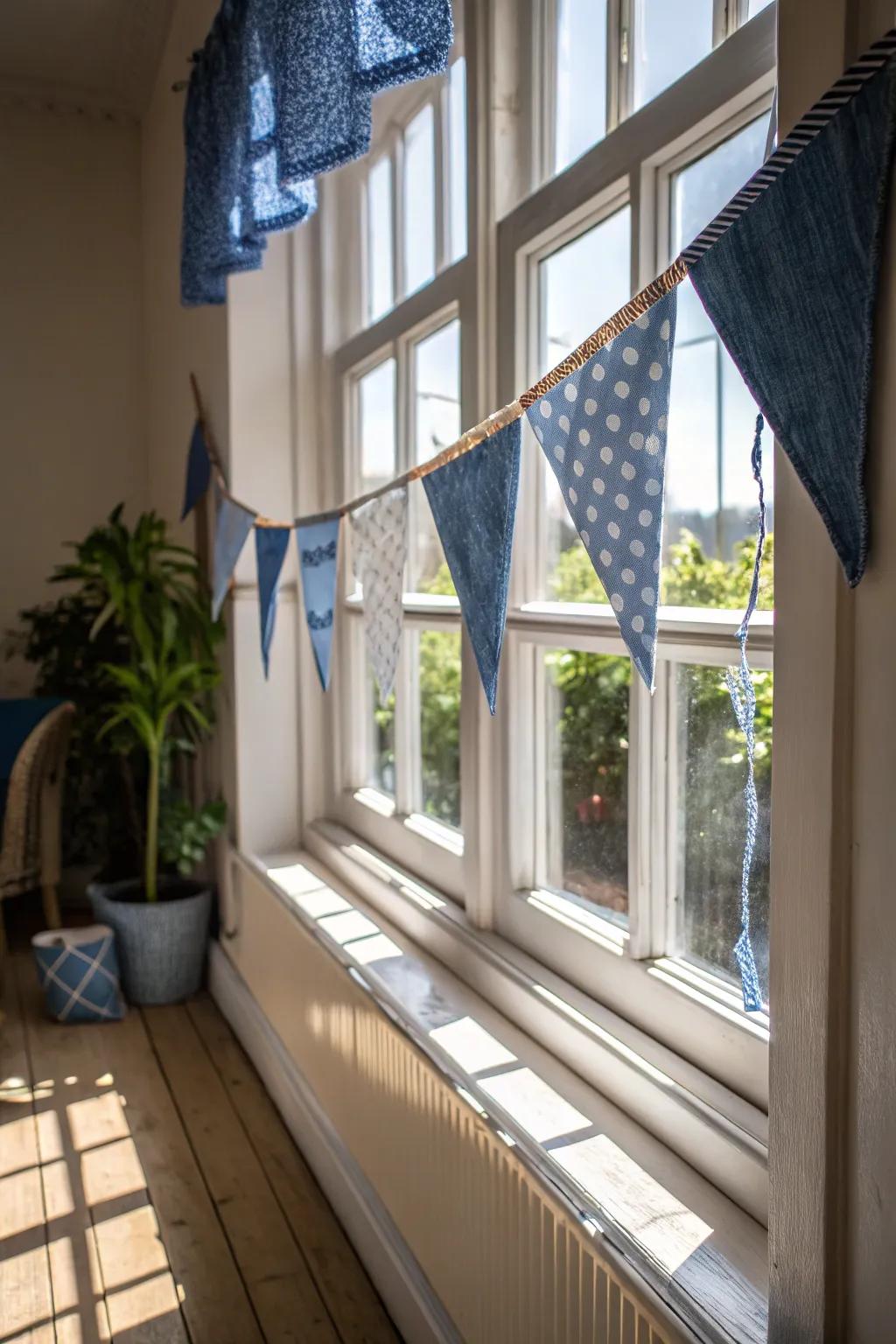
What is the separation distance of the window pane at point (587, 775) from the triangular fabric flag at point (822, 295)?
2.21 ft

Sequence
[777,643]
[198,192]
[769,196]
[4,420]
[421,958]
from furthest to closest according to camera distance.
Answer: [4,420], [198,192], [421,958], [777,643], [769,196]

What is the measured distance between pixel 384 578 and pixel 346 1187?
1.08 m

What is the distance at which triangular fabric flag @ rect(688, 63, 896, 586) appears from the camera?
2.31ft

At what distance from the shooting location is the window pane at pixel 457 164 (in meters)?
1.94

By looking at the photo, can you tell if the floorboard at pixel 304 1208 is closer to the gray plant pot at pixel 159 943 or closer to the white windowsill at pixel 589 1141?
the gray plant pot at pixel 159 943

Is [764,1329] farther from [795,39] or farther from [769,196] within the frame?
[795,39]

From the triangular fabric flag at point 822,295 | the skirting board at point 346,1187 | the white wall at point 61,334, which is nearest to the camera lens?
the triangular fabric flag at point 822,295

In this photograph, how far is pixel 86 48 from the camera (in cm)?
363

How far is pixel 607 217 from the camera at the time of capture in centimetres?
144

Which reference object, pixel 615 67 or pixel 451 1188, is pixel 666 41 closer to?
pixel 615 67

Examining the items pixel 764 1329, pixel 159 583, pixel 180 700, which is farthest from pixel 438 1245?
pixel 159 583

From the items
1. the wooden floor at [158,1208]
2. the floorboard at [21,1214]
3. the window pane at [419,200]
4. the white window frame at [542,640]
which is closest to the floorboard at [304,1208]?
the wooden floor at [158,1208]

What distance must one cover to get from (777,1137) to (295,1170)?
1523 mm

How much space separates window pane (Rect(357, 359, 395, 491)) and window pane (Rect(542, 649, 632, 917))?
916 millimetres
